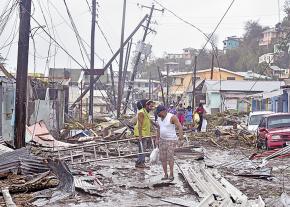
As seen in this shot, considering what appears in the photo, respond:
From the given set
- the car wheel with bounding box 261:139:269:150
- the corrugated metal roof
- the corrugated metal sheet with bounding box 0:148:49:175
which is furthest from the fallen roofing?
the corrugated metal roof

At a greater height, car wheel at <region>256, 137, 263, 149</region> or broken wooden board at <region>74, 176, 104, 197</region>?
broken wooden board at <region>74, 176, 104, 197</region>

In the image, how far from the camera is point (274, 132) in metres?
19.9

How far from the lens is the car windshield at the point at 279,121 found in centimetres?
2109

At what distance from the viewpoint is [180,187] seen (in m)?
10.8

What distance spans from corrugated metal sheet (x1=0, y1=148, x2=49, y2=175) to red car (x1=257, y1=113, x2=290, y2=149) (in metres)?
10.5

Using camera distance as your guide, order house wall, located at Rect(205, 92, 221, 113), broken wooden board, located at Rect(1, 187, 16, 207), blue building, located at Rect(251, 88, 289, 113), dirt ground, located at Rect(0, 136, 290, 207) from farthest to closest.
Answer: house wall, located at Rect(205, 92, 221, 113) → blue building, located at Rect(251, 88, 289, 113) → dirt ground, located at Rect(0, 136, 290, 207) → broken wooden board, located at Rect(1, 187, 16, 207)

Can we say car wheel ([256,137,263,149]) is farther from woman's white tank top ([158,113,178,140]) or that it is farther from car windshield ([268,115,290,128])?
woman's white tank top ([158,113,178,140])

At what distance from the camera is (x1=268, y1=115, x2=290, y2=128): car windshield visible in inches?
830

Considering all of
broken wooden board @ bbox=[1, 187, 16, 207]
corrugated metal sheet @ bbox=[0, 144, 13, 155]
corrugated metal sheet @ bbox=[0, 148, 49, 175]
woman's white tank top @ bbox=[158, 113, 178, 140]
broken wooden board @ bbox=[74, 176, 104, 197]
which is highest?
woman's white tank top @ bbox=[158, 113, 178, 140]

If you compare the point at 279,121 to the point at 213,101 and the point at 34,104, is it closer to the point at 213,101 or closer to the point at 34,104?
the point at 34,104

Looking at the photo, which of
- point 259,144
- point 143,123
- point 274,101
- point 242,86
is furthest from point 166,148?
point 242,86

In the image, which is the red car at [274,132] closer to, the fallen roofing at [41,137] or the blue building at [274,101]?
the fallen roofing at [41,137]

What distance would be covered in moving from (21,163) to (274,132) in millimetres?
11233

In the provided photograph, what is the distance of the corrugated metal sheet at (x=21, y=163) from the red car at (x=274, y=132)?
10.5 m
